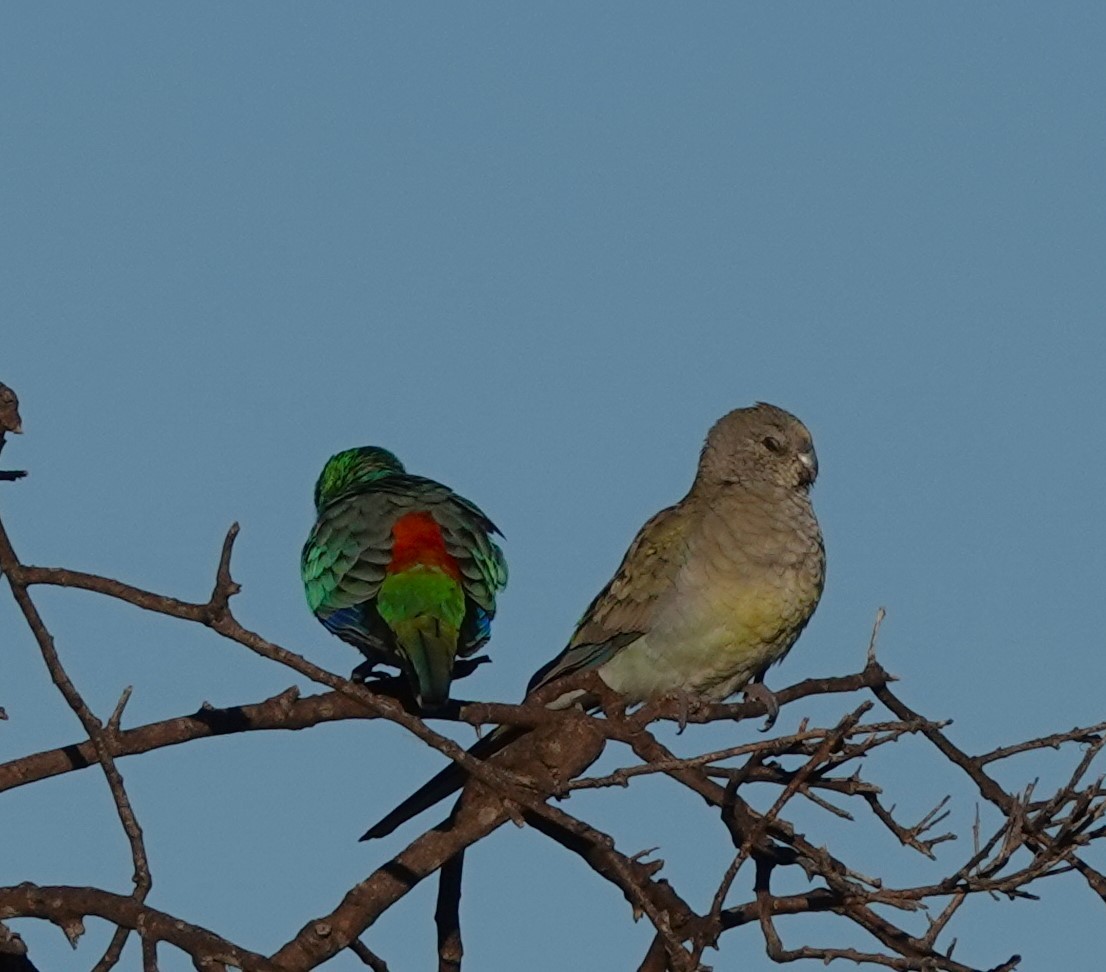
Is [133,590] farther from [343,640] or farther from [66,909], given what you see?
[343,640]

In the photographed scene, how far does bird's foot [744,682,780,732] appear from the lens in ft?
17.5

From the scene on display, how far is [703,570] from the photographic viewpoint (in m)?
6.65

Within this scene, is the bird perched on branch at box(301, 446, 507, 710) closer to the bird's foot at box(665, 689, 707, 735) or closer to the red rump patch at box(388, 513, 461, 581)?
the red rump patch at box(388, 513, 461, 581)

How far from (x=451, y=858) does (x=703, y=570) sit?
208 centimetres

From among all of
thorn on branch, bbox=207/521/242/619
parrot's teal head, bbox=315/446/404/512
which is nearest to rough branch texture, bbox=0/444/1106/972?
thorn on branch, bbox=207/521/242/619

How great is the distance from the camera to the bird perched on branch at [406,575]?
5789 mm

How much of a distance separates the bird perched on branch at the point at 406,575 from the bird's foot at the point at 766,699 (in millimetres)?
984

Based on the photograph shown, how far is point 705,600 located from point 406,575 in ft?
4.01

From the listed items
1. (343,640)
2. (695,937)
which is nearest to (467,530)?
(343,640)

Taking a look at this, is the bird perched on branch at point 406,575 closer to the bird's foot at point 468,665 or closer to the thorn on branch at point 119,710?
the bird's foot at point 468,665

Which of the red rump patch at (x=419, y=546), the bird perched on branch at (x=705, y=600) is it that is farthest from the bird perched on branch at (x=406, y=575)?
the bird perched on branch at (x=705, y=600)

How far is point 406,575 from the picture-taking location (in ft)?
19.6

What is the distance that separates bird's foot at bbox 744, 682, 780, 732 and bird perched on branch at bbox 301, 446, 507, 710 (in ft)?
3.23

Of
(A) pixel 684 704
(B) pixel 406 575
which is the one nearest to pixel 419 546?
(B) pixel 406 575
